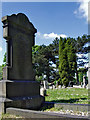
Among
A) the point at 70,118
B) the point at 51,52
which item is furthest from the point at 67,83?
the point at 70,118

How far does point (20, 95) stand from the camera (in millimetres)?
5836

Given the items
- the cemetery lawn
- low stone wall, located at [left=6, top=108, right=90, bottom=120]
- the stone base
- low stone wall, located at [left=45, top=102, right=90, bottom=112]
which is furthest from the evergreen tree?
low stone wall, located at [left=6, top=108, right=90, bottom=120]

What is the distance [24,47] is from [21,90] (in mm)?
1866

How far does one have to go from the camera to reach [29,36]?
22.8ft

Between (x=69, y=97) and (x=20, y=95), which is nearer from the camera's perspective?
(x=20, y=95)

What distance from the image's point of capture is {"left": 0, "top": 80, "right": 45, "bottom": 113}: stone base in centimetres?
528

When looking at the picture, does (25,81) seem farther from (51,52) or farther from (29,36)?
(51,52)

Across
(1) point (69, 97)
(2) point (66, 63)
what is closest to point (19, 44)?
(1) point (69, 97)

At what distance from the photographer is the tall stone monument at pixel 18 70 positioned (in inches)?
215

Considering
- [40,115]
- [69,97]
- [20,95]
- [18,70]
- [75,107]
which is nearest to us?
[40,115]

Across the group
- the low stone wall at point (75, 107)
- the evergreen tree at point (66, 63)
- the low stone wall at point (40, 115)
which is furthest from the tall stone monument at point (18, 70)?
the evergreen tree at point (66, 63)

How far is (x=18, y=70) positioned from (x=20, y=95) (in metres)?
1.01

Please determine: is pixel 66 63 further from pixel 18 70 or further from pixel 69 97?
pixel 18 70

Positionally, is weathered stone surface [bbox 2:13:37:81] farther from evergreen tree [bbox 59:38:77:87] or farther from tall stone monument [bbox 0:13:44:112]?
evergreen tree [bbox 59:38:77:87]
